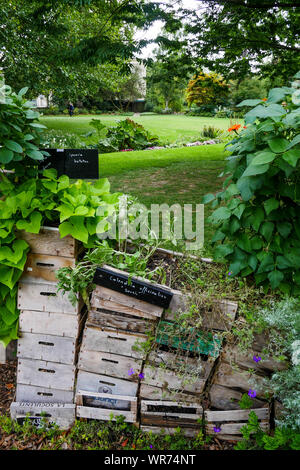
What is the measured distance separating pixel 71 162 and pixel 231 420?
1.81m

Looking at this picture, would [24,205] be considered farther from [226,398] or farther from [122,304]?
[226,398]

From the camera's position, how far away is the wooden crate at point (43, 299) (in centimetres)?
198

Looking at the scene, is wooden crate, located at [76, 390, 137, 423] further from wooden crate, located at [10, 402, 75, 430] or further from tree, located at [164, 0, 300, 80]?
tree, located at [164, 0, 300, 80]

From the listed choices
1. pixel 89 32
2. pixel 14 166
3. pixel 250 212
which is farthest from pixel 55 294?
pixel 89 32

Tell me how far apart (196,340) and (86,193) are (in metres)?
1.03

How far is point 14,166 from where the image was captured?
2.10 metres

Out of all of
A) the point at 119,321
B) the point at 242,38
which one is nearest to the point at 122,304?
the point at 119,321

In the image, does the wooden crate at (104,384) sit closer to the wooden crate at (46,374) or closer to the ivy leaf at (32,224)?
the wooden crate at (46,374)

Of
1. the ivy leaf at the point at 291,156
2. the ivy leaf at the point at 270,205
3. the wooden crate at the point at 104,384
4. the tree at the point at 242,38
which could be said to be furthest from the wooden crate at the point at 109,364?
the tree at the point at 242,38

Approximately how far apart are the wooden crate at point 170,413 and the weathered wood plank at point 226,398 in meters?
0.10

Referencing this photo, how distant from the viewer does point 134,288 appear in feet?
5.82

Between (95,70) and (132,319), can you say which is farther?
(95,70)
